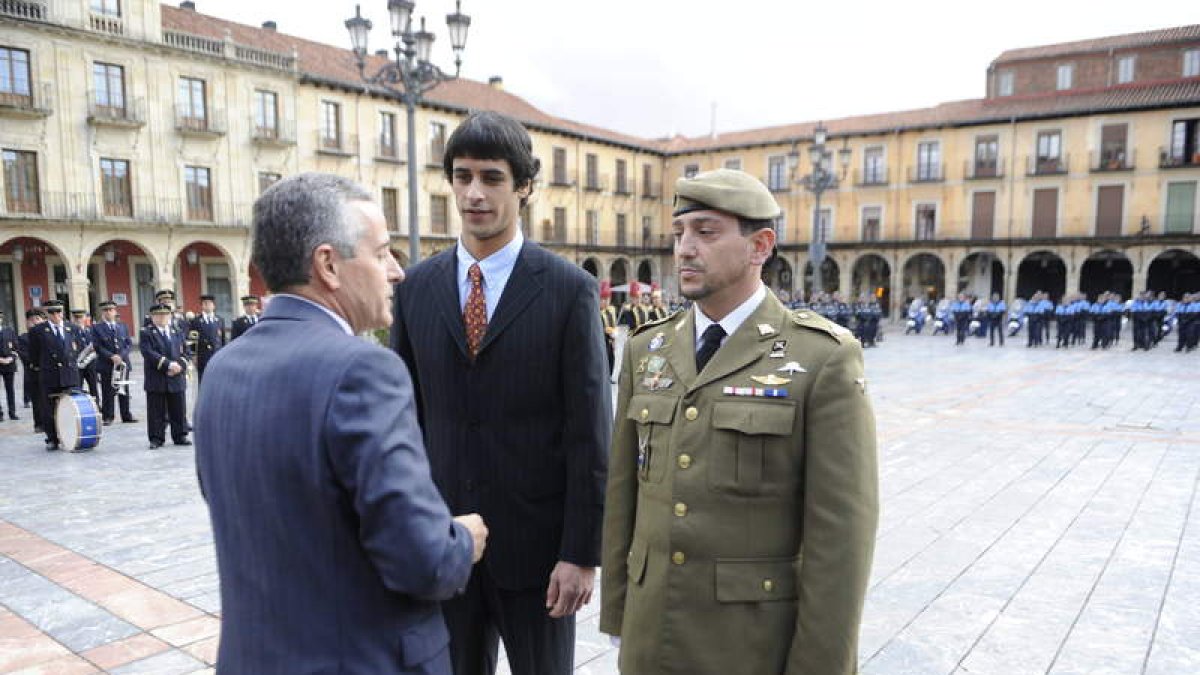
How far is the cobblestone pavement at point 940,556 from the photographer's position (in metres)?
3.28

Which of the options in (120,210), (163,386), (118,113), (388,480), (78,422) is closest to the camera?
(388,480)

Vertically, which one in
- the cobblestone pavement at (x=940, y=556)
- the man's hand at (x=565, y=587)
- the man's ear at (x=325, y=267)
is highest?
the man's ear at (x=325, y=267)

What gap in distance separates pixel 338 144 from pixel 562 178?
11404mm

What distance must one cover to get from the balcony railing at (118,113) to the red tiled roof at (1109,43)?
3667 centimetres

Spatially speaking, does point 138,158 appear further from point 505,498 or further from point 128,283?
point 505,498

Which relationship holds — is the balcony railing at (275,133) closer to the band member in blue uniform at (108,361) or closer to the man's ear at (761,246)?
the band member in blue uniform at (108,361)

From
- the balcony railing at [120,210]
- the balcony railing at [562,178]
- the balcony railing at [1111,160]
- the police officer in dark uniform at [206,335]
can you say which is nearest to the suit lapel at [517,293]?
the police officer in dark uniform at [206,335]

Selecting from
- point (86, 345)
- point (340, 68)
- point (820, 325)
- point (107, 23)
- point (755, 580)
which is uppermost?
point (340, 68)

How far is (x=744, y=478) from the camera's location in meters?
1.73

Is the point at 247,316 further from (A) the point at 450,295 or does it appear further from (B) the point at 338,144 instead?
(B) the point at 338,144

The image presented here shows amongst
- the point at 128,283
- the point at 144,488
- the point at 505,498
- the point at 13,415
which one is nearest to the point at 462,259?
the point at 505,498

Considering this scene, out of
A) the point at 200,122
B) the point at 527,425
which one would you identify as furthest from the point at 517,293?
the point at 200,122

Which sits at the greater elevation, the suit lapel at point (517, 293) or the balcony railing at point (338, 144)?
the balcony railing at point (338, 144)

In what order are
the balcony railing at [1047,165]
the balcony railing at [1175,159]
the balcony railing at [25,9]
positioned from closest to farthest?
the balcony railing at [25,9]
the balcony railing at [1175,159]
the balcony railing at [1047,165]
